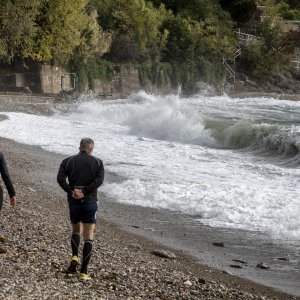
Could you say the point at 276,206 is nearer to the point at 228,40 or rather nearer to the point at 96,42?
the point at 96,42

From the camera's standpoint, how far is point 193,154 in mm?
23016

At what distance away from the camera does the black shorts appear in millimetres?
7990

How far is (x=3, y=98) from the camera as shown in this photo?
35594mm

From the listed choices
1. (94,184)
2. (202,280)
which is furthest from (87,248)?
(202,280)

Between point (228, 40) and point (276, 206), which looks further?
point (228, 40)

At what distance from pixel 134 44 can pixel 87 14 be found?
20.1 ft

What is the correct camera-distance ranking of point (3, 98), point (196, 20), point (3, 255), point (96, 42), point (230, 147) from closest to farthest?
point (3, 255)
point (230, 147)
point (3, 98)
point (96, 42)
point (196, 20)

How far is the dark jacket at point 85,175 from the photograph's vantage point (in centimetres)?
792

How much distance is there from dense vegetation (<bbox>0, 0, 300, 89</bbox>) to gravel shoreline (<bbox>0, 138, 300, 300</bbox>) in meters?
29.1

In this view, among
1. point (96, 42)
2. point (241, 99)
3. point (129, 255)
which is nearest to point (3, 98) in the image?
point (96, 42)

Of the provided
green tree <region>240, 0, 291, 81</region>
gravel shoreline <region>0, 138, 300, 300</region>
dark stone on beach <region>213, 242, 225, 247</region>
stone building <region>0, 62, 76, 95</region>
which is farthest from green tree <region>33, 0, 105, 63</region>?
dark stone on beach <region>213, 242, 225, 247</region>

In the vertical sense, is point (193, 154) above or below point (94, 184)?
below

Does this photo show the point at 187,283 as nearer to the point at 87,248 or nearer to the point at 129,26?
the point at 87,248

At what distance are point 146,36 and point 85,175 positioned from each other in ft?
Answer: 152
